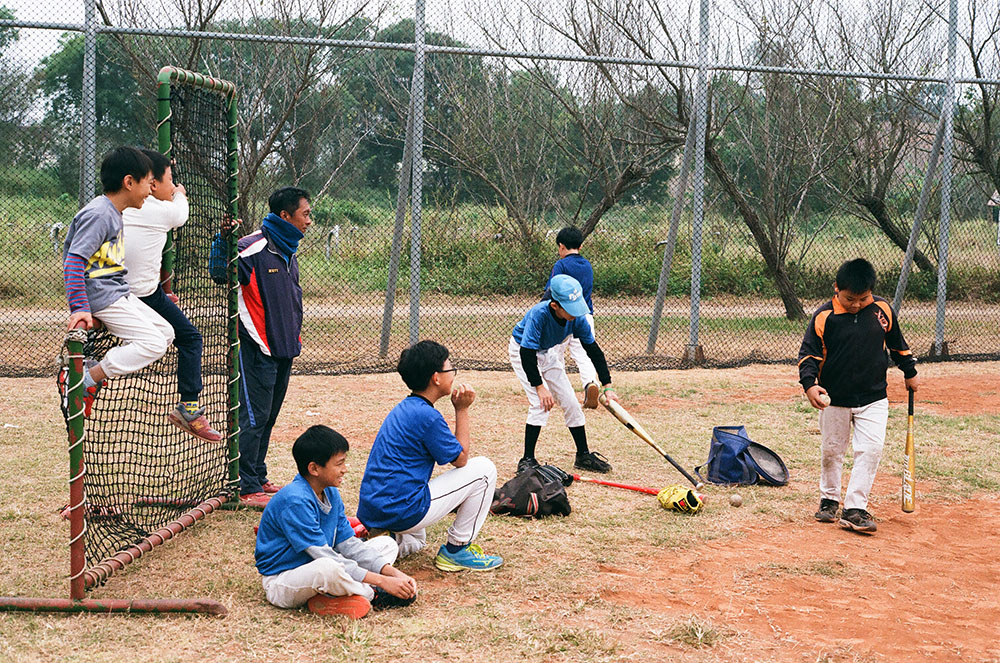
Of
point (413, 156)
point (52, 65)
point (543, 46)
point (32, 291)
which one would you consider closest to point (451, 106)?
point (543, 46)

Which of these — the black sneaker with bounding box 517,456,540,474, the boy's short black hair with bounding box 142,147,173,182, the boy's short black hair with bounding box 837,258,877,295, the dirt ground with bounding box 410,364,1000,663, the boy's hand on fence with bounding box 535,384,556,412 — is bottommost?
the dirt ground with bounding box 410,364,1000,663

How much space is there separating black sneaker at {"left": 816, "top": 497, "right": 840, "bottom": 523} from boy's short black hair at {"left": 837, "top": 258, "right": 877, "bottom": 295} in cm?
129

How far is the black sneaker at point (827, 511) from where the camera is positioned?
19.3 ft

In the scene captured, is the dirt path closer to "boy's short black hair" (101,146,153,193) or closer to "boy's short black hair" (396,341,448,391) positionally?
"boy's short black hair" (396,341,448,391)

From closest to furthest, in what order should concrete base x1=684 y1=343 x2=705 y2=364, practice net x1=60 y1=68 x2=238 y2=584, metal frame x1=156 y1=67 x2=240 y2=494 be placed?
metal frame x1=156 y1=67 x2=240 y2=494 → practice net x1=60 y1=68 x2=238 y2=584 → concrete base x1=684 y1=343 x2=705 y2=364

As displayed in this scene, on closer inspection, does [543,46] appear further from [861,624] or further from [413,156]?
[861,624]

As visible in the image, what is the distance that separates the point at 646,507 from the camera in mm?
6125

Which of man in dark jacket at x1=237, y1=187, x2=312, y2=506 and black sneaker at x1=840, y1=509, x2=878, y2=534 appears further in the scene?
man in dark jacket at x1=237, y1=187, x2=312, y2=506

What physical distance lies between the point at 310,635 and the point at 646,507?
2.69m

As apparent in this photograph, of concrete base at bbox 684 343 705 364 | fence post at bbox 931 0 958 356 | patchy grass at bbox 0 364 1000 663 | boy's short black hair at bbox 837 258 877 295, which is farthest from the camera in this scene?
fence post at bbox 931 0 958 356

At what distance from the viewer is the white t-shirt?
4969mm

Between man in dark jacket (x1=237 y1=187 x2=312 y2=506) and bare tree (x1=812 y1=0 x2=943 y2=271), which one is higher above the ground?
bare tree (x1=812 y1=0 x2=943 y2=271)

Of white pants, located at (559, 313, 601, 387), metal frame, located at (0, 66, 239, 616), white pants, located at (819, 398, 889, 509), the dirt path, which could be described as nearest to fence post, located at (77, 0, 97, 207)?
metal frame, located at (0, 66, 239, 616)

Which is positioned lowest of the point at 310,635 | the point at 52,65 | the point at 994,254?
the point at 310,635
